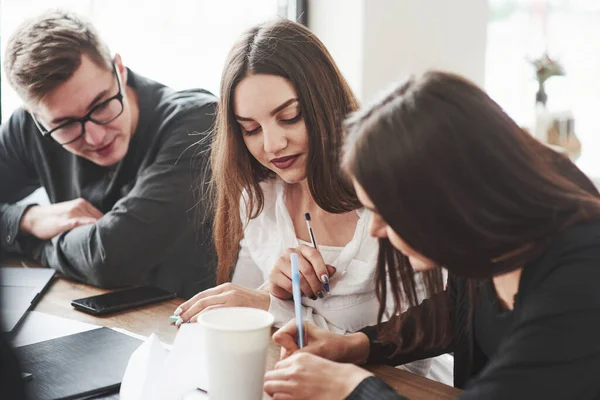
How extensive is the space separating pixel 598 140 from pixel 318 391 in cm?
320

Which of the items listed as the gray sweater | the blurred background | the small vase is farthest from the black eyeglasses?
the small vase

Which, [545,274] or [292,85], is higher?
[292,85]

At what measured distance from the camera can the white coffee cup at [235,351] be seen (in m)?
0.82

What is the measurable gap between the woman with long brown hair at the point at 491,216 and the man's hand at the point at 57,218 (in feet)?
3.63

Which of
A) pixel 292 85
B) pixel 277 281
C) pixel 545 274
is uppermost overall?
pixel 292 85

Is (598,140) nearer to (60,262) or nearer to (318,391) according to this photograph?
(60,262)

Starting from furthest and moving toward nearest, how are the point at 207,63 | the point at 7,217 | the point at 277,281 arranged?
the point at 207,63 < the point at 7,217 < the point at 277,281

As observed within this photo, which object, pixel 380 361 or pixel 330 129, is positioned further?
pixel 330 129

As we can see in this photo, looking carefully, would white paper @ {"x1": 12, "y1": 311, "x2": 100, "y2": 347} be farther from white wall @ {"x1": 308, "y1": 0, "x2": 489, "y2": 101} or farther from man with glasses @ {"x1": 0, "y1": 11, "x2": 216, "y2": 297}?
white wall @ {"x1": 308, "y1": 0, "x2": 489, "y2": 101}

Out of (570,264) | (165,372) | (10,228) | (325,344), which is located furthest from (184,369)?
(10,228)

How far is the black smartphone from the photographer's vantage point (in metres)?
1.39

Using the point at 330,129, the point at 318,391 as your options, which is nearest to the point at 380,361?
the point at 318,391

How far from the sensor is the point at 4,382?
59 centimetres

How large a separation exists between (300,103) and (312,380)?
630 millimetres
